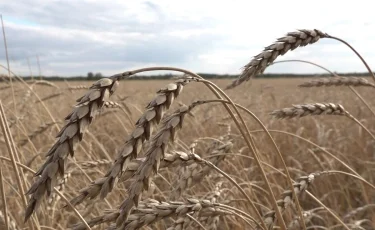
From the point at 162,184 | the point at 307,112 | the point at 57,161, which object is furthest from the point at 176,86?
the point at 162,184

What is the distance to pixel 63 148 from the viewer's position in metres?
0.65

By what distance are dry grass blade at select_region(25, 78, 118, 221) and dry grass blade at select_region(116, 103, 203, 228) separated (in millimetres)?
121

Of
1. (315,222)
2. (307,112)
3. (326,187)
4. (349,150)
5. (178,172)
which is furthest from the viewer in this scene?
(349,150)

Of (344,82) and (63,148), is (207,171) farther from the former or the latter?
(63,148)

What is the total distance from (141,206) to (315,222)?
7.39ft

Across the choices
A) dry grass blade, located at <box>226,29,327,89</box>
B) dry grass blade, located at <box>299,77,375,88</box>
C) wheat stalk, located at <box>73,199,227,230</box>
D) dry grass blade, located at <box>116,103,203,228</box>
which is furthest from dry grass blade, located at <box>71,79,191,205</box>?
dry grass blade, located at <box>299,77,375,88</box>

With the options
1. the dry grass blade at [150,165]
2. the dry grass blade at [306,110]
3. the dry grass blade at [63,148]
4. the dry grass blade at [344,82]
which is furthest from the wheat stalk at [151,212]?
the dry grass blade at [344,82]

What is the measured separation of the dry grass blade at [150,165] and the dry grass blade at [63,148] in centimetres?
12

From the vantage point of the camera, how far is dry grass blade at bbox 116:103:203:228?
0.72 meters

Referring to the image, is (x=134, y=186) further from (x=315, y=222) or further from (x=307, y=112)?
(x=315, y=222)

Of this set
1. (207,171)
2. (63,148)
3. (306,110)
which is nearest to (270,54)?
(306,110)

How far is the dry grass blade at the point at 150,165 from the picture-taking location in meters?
0.72

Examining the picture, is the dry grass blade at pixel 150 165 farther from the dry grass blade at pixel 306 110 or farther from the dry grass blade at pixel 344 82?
the dry grass blade at pixel 344 82

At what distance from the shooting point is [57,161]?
641 mm
